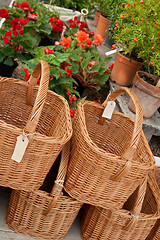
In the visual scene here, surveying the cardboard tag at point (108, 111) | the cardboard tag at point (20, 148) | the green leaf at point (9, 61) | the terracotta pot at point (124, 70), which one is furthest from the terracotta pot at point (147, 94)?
the cardboard tag at point (20, 148)

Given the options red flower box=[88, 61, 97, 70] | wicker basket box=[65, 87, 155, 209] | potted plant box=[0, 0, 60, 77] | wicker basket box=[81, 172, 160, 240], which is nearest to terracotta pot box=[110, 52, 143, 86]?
red flower box=[88, 61, 97, 70]

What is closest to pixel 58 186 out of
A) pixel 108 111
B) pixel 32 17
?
pixel 108 111

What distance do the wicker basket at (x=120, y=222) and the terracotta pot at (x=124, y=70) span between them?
4.33ft

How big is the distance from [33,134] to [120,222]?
0.71m

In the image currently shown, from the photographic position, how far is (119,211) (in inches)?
53.9

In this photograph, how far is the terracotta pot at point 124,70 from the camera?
2.45 m

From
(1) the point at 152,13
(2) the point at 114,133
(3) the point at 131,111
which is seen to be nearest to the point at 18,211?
(2) the point at 114,133

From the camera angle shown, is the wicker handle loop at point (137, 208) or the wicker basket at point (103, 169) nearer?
the wicker basket at point (103, 169)

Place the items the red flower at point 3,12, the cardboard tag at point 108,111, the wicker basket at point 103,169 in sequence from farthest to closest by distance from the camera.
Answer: the red flower at point 3,12, the cardboard tag at point 108,111, the wicker basket at point 103,169

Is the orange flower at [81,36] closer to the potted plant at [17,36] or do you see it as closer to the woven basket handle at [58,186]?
the potted plant at [17,36]

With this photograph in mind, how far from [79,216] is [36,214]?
0.44 m

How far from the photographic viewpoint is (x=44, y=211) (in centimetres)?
133

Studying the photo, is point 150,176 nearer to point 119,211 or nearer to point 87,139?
point 119,211

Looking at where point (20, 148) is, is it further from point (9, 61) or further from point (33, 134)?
point (9, 61)
